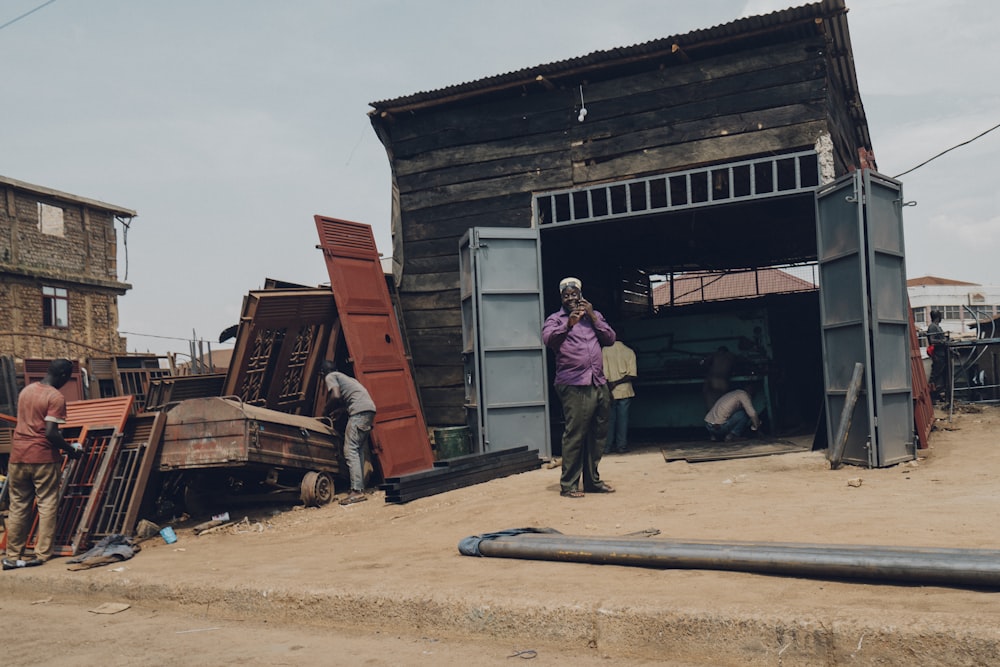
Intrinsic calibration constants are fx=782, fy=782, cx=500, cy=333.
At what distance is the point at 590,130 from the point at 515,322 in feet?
9.57

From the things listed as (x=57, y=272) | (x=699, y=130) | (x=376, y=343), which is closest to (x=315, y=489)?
(x=376, y=343)

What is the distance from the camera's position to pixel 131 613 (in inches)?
205

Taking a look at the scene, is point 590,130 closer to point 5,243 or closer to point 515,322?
point 515,322

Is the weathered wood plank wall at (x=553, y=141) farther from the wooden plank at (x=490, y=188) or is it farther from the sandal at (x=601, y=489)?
the sandal at (x=601, y=489)

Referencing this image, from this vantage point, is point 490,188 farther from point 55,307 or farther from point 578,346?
point 55,307

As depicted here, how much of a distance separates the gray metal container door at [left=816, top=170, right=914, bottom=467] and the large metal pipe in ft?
15.8

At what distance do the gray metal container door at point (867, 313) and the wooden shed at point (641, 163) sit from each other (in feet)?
2.85

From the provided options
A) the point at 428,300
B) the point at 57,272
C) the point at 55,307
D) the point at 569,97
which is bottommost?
the point at 428,300

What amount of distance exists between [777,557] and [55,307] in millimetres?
33107

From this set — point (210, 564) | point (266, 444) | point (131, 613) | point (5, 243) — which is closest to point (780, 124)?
point (266, 444)

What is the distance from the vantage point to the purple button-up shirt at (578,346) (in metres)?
7.23

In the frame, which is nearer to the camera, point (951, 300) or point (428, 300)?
point (428, 300)

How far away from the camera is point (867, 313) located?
27.6 feet

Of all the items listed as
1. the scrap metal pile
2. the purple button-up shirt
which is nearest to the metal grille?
the scrap metal pile
